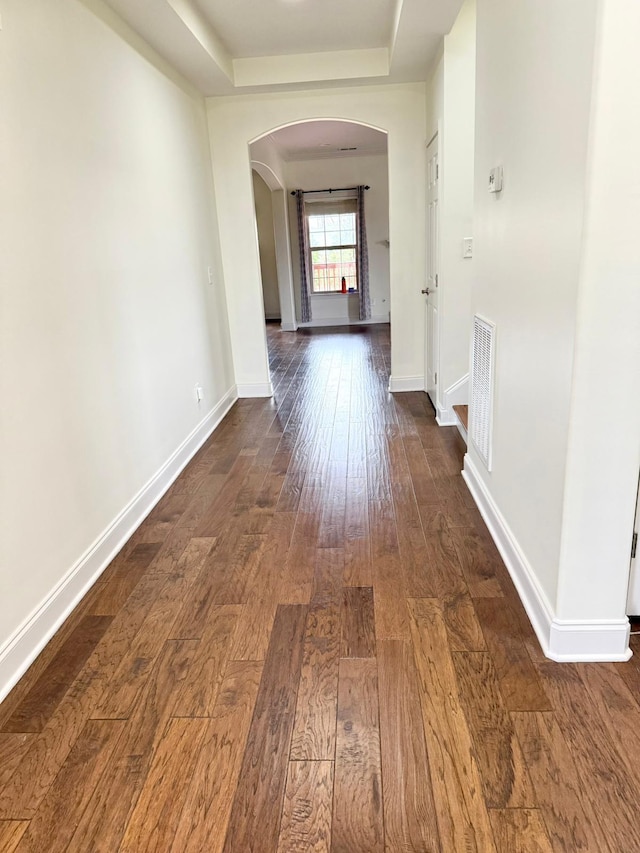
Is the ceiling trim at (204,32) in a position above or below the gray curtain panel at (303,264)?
above

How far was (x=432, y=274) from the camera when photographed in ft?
14.6

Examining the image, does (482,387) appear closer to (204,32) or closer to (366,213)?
(204,32)

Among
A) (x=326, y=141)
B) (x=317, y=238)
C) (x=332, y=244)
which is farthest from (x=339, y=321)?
(x=326, y=141)

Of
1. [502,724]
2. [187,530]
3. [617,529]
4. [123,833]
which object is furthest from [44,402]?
[617,529]

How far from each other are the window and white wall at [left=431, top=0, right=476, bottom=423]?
5.78m

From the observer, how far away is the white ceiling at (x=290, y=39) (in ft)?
10.0

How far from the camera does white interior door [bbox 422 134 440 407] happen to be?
4098 mm

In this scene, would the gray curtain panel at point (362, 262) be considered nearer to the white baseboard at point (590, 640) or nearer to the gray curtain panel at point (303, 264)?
the gray curtain panel at point (303, 264)

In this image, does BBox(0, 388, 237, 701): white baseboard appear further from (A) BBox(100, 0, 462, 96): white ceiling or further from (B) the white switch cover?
(A) BBox(100, 0, 462, 96): white ceiling

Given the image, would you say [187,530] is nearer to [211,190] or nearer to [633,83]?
[633,83]

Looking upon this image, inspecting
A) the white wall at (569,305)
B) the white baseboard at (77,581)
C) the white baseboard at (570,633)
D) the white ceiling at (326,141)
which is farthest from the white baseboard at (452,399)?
the white ceiling at (326,141)

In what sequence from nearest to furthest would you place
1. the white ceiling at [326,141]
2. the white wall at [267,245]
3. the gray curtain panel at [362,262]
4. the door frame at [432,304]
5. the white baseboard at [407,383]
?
the door frame at [432,304] < the white baseboard at [407,383] < the white ceiling at [326,141] < the gray curtain panel at [362,262] < the white wall at [267,245]

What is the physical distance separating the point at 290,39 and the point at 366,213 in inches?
230

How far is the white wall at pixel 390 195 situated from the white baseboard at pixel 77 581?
71.6 inches
